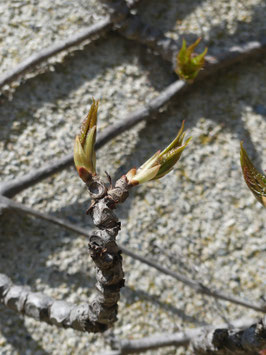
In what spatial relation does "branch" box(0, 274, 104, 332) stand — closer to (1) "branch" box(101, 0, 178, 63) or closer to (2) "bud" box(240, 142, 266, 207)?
(2) "bud" box(240, 142, 266, 207)

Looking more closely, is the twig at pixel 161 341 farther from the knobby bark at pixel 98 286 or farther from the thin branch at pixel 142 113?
the thin branch at pixel 142 113

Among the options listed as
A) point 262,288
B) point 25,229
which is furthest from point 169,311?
point 25,229

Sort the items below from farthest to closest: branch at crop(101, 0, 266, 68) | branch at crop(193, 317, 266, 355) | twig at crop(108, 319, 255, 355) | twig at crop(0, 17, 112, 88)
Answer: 1. branch at crop(101, 0, 266, 68)
2. twig at crop(0, 17, 112, 88)
3. twig at crop(108, 319, 255, 355)
4. branch at crop(193, 317, 266, 355)

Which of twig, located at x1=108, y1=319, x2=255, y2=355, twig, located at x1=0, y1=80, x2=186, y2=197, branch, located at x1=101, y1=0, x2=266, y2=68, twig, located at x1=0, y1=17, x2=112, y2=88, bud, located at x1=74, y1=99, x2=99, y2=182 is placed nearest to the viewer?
bud, located at x1=74, y1=99, x2=99, y2=182

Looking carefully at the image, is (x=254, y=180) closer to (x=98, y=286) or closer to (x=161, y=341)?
(x=98, y=286)

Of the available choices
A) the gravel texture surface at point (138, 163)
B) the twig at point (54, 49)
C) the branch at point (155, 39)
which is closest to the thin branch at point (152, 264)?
the gravel texture surface at point (138, 163)

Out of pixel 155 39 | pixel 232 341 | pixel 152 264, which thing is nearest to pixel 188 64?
pixel 155 39

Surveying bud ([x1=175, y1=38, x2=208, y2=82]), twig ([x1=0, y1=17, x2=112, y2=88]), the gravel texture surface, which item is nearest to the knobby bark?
the gravel texture surface

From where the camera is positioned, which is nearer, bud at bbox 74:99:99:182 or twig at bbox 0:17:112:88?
bud at bbox 74:99:99:182

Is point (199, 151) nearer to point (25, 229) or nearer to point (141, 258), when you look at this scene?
point (141, 258)
